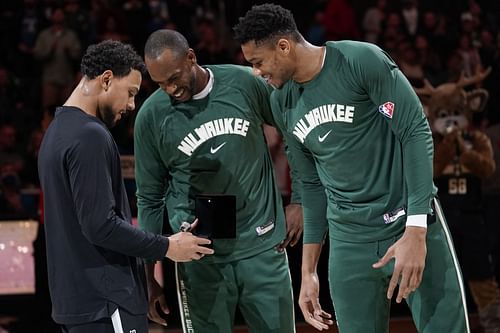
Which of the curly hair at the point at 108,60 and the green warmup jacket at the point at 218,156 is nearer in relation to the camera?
the curly hair at the point at 108,60

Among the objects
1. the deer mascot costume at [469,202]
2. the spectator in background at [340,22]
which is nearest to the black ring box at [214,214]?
the deer mascot costume at [469,202]

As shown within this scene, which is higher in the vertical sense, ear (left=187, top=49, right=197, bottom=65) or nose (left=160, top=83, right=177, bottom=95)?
ear (left=187, top=49, right=197, bottom=65)

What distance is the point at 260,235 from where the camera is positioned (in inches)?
175

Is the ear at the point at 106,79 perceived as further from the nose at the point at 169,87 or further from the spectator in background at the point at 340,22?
the spectator in background at the point at 340,22

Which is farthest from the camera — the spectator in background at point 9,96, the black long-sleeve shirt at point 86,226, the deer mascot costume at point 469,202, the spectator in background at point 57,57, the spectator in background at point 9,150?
the spectator in background at point 57,57

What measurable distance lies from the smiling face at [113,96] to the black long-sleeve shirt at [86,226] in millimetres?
123

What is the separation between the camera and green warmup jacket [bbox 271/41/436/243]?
362 cm

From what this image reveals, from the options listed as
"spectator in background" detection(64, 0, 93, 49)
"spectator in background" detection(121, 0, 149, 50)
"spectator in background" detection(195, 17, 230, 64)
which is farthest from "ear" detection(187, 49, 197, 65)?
"spectator in background" detection(121, 0, 149, 50)

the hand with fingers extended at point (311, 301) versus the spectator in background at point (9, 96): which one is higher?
the spectator in background at point (9, 96)

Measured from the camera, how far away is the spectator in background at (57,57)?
36.1ft

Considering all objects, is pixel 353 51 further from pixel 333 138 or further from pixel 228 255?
pixel 228 255

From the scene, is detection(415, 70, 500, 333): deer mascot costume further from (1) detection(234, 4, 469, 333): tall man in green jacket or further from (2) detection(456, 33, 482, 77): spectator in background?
(2) detection(456, 33, 482, 77): spectator in background

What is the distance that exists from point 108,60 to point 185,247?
2.67 feet

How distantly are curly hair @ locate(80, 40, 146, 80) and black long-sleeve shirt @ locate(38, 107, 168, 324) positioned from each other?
0.19 meters
